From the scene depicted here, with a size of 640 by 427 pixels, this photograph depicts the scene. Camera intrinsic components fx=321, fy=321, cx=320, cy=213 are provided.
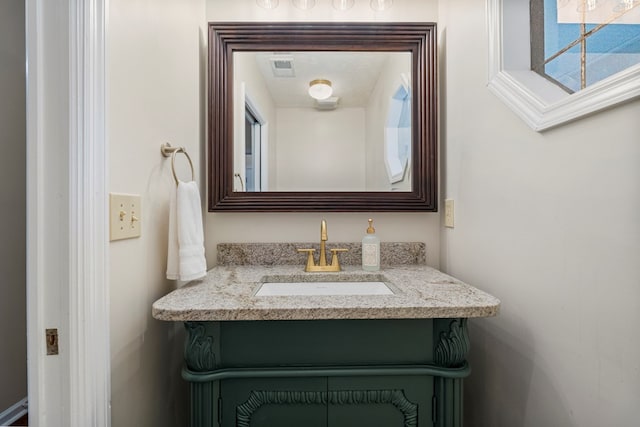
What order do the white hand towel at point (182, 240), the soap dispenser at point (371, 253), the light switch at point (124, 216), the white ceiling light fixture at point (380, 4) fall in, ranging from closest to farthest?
the light switch at point (124, 216)
the white hand towel at point (182, 240)
the soap dispenser at point (371, 253)
the white ceiling light fixture at point (380, 4)

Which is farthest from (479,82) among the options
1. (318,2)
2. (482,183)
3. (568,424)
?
(568,424)

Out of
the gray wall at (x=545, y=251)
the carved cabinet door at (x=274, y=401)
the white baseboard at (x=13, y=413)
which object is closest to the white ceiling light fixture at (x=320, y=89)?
the gray wall at (x=545, y=251)

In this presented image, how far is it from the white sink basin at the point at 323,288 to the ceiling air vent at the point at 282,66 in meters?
0.90

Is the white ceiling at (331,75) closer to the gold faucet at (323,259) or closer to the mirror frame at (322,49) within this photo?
the mirror frame at (322,49)

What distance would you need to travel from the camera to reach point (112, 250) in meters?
0.79

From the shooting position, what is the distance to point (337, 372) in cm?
85

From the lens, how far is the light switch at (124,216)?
2.55ft

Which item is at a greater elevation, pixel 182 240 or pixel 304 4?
pixel 304 4

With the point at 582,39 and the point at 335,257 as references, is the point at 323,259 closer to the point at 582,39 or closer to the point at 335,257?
the point at 335,257

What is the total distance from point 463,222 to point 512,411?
61 centimetres

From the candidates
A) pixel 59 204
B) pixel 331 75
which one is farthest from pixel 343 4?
pixel 59 204

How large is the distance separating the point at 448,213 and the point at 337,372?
82 centimetres

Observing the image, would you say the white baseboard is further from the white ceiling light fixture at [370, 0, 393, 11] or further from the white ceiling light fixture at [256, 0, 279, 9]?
the white ceiling light fixture at [370, 0, 393, 11]

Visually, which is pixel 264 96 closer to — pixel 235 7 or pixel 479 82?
pixel 235 7
